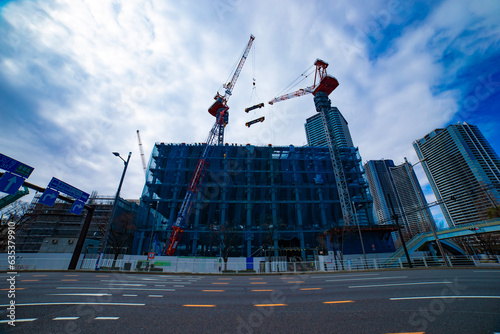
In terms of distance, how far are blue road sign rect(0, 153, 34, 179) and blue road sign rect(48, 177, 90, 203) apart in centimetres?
384

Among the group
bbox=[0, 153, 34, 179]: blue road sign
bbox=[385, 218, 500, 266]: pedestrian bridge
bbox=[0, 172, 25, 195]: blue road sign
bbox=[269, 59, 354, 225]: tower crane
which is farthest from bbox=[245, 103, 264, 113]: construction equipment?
bbox=[0, 172, 25, 195]: blue road sign

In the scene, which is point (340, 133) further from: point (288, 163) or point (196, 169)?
point (196, 169)

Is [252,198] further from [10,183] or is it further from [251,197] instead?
[10,183]

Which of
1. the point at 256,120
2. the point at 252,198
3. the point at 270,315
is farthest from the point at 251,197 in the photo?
the point at 270,315

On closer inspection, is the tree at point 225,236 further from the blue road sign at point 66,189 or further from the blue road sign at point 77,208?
the blue road sign at point 66,189

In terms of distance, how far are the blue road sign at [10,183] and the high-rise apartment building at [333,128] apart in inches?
5314

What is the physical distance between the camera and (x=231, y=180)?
50.9m

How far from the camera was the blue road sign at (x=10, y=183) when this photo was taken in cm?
1071

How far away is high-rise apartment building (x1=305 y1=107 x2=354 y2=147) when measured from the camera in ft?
423

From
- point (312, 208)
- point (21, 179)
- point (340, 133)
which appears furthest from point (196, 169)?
point (340, 133)

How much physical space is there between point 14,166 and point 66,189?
5243mm

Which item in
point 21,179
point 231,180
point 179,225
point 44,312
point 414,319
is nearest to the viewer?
point 414,319

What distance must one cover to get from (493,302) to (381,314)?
3.92 m

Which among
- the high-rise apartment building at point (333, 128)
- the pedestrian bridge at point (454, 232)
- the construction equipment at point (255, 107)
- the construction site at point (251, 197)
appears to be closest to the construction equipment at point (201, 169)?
the construction site at point (251, 197)
